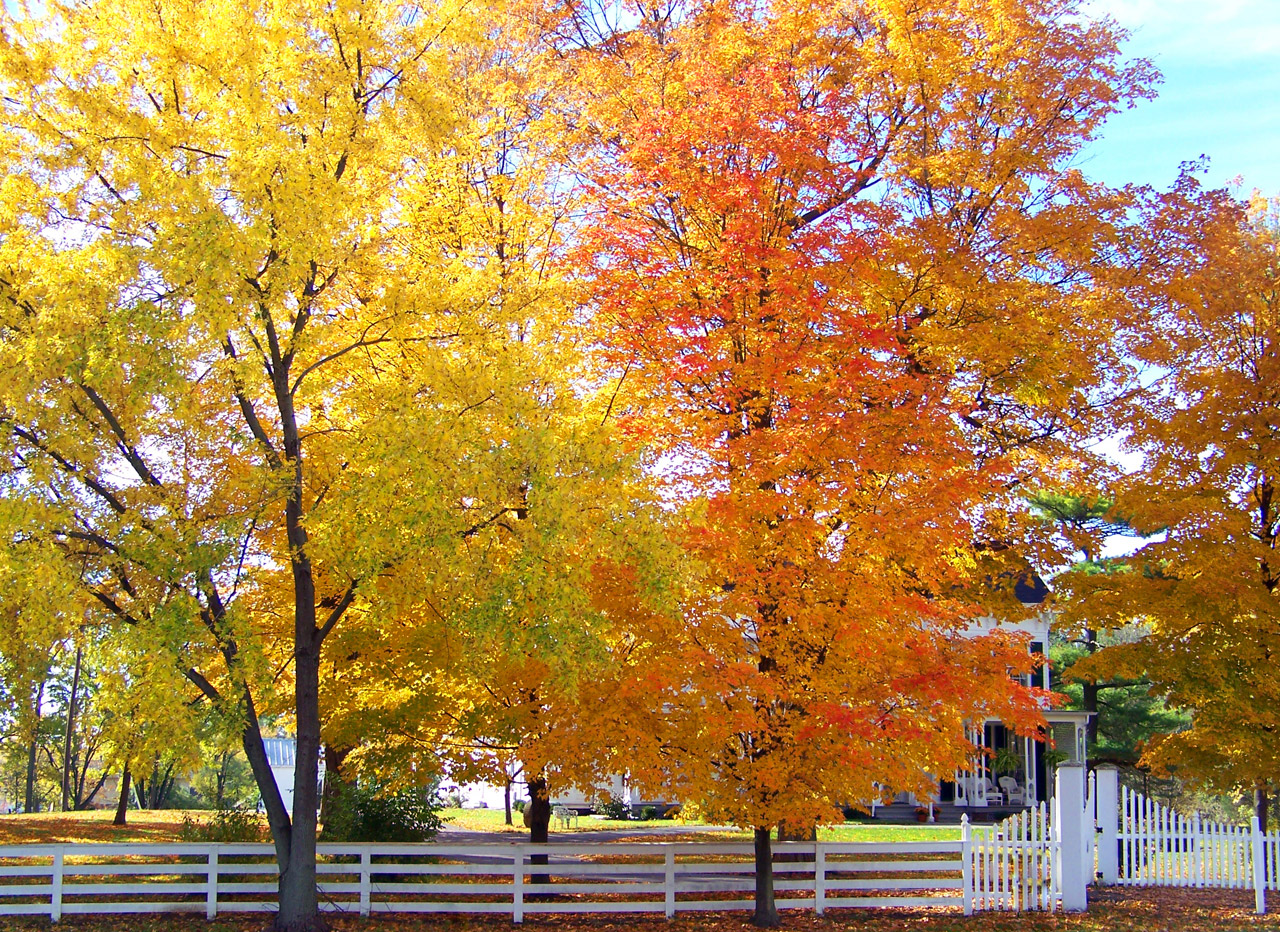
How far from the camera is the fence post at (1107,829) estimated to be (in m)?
17.4

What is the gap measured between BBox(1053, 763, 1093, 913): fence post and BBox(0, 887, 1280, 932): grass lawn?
0.29 meters

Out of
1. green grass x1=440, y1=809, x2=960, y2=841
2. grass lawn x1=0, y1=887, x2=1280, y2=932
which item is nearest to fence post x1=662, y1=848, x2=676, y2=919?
grass lawn x1=0, y1=887, x2=1280, y2=932

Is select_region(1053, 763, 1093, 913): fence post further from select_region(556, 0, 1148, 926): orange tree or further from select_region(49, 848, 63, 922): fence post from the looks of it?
select_region(49, 848, 63, 922): fence post

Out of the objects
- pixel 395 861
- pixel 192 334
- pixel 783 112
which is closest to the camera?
pixel 192 334

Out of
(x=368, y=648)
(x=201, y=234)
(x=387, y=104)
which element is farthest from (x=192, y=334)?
(x=368, y=648)

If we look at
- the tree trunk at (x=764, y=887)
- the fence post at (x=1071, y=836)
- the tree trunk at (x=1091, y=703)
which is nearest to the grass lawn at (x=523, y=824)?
the tree trunk at (x=764, y=887)

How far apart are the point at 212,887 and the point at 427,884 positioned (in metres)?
2.95

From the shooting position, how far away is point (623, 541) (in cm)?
1178

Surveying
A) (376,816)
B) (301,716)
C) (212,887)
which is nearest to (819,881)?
(376,816)

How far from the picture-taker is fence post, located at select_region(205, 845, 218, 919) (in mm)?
14398

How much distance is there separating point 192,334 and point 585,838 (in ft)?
52.4

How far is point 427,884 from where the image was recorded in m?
14.6

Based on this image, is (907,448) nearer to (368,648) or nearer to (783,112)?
(783,112)

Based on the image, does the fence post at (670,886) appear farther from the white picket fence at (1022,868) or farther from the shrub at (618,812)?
the shrub at (618,812)
